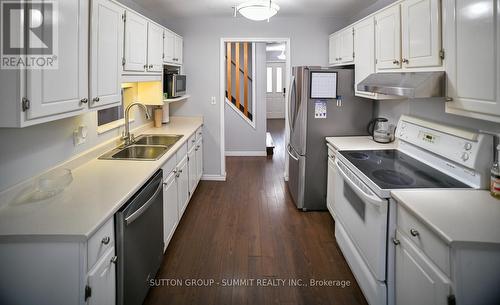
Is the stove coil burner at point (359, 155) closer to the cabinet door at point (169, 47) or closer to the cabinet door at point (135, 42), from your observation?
the cabinet door at point (135, 42)

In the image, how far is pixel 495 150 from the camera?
190 centimetres

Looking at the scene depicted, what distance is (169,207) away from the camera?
112 inches

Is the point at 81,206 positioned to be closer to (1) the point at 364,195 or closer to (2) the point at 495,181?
(1) the point at 364,195

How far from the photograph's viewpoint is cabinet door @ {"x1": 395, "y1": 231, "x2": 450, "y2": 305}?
56.7 inches

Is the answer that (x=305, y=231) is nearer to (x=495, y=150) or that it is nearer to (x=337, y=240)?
(x=337, y=240)

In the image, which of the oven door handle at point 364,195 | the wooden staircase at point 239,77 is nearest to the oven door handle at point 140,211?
the oven door handle at point 364,195

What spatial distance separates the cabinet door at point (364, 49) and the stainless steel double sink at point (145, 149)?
200 centimetres

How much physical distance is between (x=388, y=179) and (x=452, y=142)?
0.48 metres

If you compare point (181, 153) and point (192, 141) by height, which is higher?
point (192, 141)

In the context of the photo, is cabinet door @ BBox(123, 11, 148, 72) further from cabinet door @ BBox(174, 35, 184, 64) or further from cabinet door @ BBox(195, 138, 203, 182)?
cabinet door @ BBox(195, 138, 203, 182)

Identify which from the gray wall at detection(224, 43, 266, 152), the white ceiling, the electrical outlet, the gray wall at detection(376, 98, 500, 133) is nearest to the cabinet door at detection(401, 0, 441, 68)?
the gray wall at detection(376, 98, 500, 133)

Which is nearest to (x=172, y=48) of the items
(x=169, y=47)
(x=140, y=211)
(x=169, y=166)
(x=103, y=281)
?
(x=169, y=47)

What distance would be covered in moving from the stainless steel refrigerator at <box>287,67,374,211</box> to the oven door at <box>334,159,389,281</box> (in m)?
0.88

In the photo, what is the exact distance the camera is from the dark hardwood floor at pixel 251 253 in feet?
7.62
